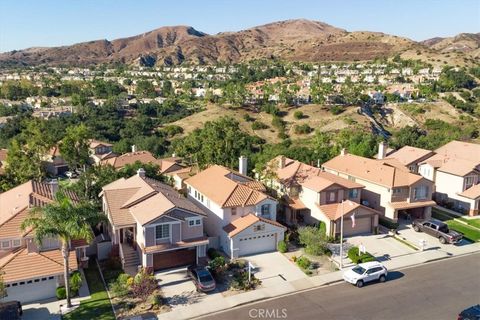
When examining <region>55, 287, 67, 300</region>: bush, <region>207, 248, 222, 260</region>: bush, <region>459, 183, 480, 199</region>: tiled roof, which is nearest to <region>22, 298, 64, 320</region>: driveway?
<region>55, 287, 67, 300</region>: bush

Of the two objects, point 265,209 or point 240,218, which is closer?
point 240,218

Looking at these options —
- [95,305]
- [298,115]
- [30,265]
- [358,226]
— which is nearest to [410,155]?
[358,226]

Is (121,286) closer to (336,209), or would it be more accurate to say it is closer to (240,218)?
(240,218)

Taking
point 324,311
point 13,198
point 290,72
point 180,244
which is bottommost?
point 324,311

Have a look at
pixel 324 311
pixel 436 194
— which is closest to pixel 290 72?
pixel 436 194

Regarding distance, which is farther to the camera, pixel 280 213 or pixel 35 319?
pixel 280 213

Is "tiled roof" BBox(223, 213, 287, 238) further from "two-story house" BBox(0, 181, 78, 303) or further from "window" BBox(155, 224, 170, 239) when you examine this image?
"two-story house" BBox(0, 181, 78, 303)

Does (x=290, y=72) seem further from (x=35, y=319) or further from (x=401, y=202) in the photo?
(x=35, y=319)
